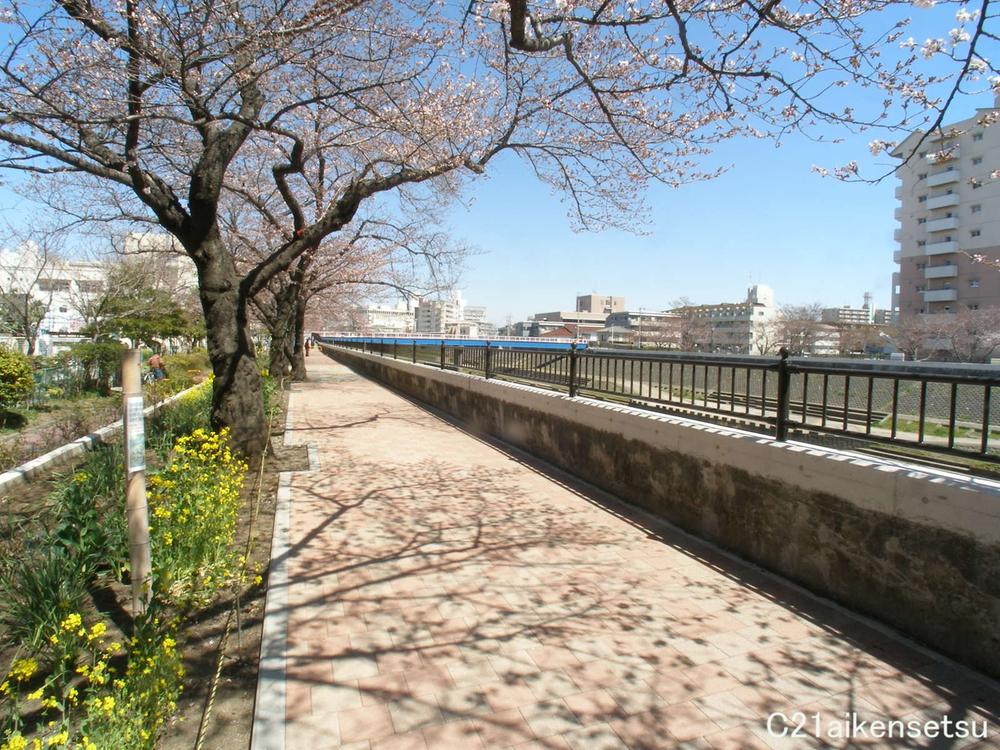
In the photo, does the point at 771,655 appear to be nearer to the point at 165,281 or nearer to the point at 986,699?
the point at 986,699

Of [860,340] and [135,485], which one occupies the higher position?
[860,340]

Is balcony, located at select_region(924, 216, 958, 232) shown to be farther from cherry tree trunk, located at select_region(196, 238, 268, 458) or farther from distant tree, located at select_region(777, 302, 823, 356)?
cherry tree trunk, located at select_region(196, 238, 268, 458)

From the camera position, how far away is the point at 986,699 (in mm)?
2756

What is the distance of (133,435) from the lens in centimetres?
317

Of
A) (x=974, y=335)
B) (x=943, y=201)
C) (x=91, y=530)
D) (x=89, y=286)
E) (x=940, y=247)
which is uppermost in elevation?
(x=943, y=201)

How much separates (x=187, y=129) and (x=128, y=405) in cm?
755

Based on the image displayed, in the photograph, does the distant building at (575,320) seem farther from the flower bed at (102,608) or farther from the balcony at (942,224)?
the flower bed at (102,608)

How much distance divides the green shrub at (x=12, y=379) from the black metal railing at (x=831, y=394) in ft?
36.3

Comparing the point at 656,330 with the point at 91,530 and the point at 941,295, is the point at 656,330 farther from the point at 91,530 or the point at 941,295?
the point at 91,530

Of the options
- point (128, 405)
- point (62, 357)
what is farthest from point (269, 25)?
point (62, 357)

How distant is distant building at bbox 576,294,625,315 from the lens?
132 meters

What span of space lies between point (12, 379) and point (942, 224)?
6684 cm

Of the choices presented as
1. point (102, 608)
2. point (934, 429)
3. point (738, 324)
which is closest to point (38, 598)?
point (102, 608)

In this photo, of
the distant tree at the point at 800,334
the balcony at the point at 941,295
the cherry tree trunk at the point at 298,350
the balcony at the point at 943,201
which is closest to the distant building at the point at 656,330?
the distant tree at the point at 800,334
